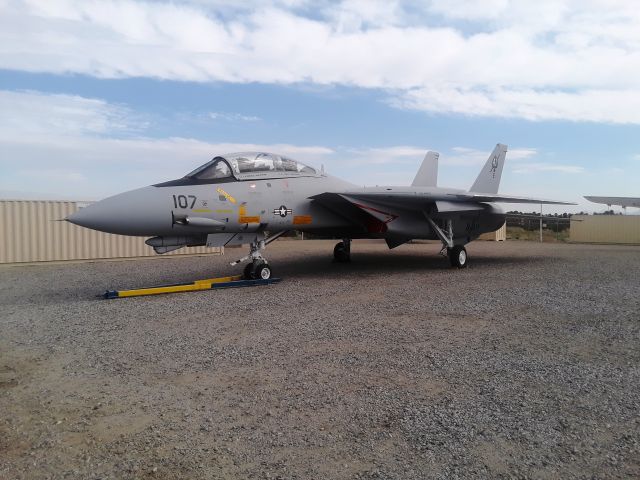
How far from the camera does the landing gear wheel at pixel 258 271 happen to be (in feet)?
33.6

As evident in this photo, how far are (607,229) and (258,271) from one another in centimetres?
2529

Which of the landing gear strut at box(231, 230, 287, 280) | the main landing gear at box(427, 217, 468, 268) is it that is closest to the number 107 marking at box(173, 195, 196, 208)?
the landing gear strut at box(231, 230, 287, 280)

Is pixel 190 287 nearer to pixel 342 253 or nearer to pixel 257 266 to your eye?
pixel 257 266

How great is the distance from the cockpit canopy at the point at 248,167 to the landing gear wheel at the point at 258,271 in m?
1.86

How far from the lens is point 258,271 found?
10.2 meters

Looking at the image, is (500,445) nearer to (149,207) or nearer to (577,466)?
(577,466)

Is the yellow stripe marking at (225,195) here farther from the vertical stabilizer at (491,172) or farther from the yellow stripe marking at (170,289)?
the vertical stabilizer at (491,172)

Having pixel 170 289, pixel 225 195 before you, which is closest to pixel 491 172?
pixel 225 195

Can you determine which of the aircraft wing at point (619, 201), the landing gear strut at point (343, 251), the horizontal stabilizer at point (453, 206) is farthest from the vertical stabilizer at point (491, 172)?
the aircraft wing at point (619, 201)

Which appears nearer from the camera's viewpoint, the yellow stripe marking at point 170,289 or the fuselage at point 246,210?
the fuselage at point 246,210

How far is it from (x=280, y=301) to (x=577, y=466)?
5.77 metres

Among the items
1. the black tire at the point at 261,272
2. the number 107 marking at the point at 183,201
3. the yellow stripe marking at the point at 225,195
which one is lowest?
the black tire at the point at 261,272

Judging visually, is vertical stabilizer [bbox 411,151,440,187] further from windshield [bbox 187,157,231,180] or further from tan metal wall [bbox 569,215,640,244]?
tan metal wall [bbox 569,215,640,244]

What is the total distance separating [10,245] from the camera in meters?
15.3
